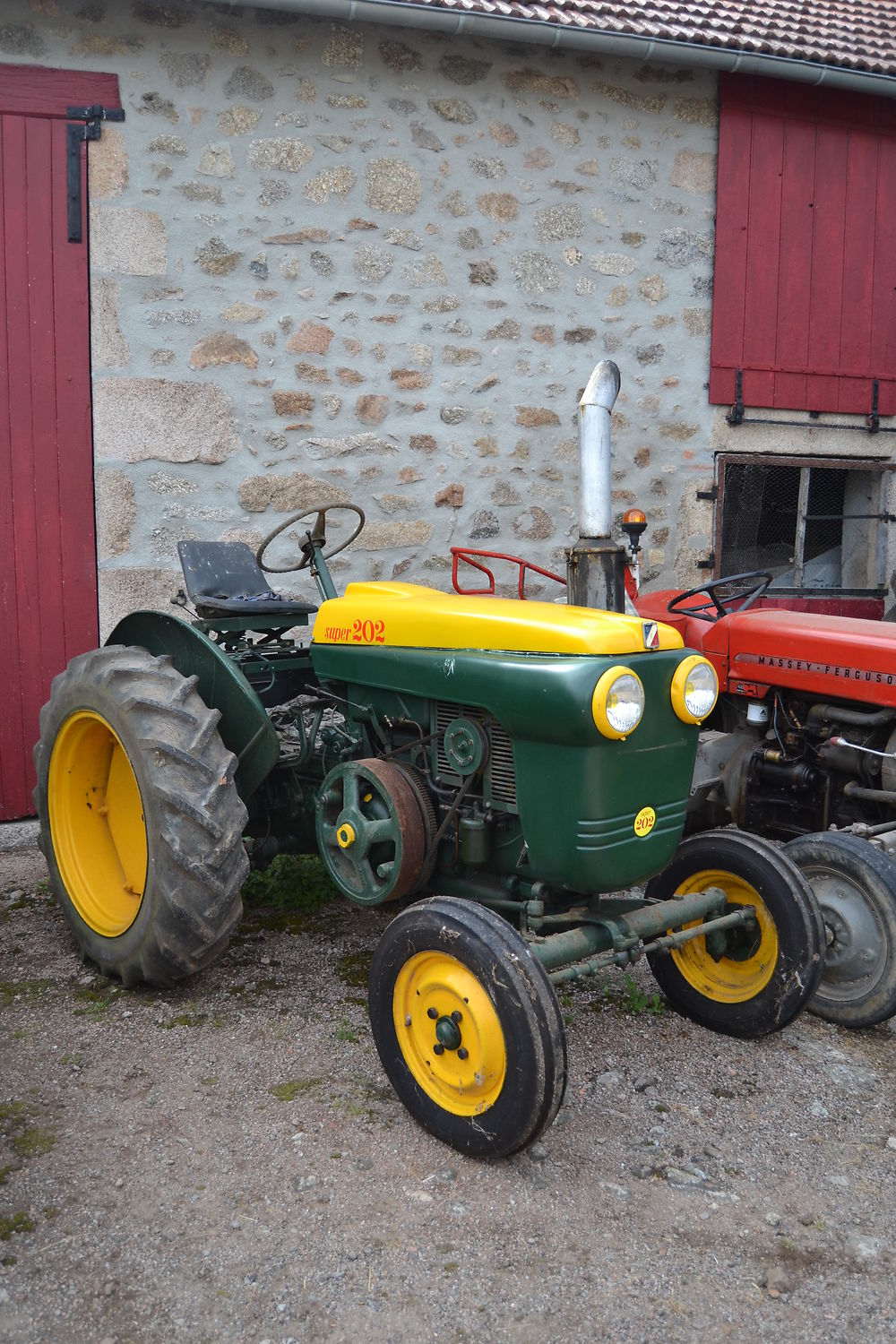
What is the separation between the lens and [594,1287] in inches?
73.9

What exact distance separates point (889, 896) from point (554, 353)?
3.43 meters

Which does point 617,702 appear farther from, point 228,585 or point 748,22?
point 748,22

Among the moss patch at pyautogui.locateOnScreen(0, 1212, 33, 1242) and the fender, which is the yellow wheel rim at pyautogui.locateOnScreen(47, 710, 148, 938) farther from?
the moss patch at pyautogui.locateOnScreen(0, 1212, 33, 1242)

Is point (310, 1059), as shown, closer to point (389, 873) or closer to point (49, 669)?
point (389, 873)

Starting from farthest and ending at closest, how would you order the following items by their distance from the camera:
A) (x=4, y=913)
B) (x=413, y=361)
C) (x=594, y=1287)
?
(x=413, y=361) → (x=4, y=913) → (x=594, y=1287)

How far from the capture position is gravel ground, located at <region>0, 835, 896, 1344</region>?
71.7 inches

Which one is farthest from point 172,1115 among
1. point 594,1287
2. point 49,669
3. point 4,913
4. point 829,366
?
point 829,366

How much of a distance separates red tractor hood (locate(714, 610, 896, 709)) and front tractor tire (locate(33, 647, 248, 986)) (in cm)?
178

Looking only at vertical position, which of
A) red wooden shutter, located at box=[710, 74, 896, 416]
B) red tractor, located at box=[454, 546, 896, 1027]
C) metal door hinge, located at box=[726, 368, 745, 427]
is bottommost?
red tractor, located at box=[454, 546, 896, 1027]

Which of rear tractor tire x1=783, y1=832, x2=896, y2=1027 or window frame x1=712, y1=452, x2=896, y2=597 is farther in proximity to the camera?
window frame x1=712, y1=452, x2=896, y2=597

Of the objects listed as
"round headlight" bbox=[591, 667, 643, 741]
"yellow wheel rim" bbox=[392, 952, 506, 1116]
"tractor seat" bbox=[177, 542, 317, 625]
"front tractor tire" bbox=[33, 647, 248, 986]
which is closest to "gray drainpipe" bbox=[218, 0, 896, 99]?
"tractor seat" bbox=[177, 542, 317, 625]

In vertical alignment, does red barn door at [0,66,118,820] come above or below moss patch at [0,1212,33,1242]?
above

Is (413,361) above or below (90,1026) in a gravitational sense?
above

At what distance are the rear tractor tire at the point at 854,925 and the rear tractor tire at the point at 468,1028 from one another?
1126 millimetres
